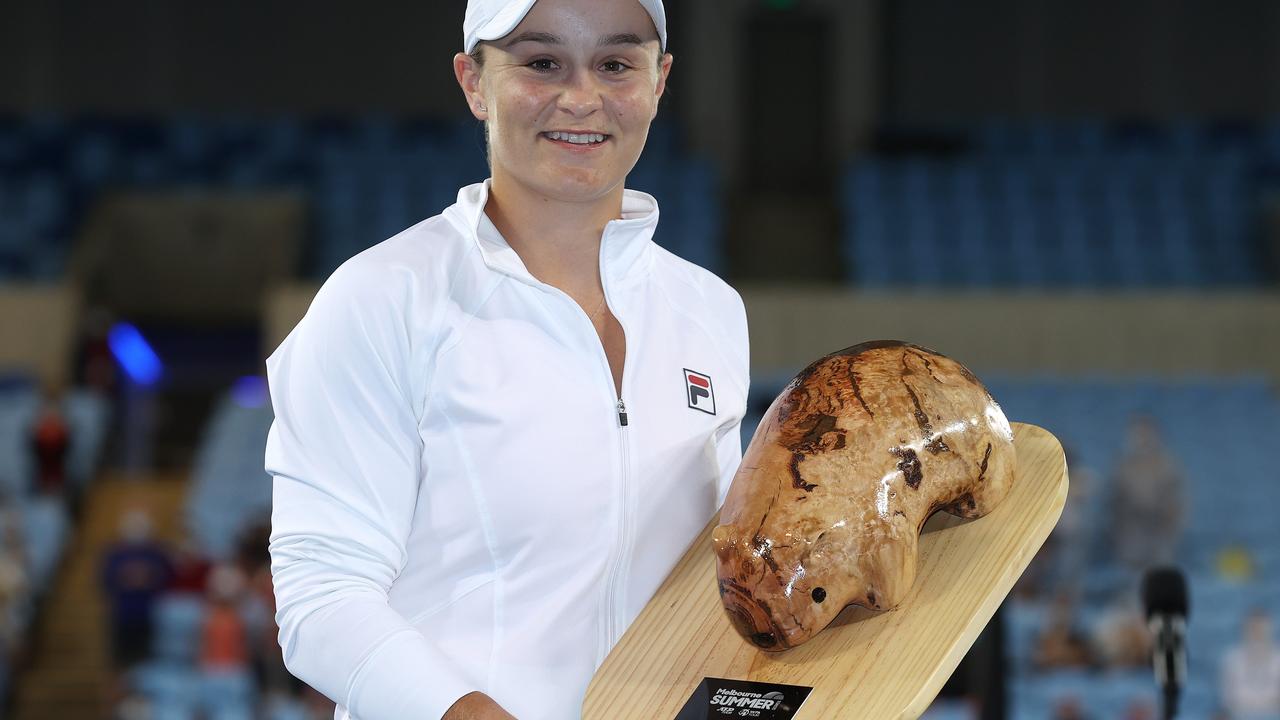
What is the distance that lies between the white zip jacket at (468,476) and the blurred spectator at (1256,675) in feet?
20.9

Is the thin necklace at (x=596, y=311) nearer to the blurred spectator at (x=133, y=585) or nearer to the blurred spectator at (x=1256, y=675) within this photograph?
the blurred spectator at (x=1256, y=675)

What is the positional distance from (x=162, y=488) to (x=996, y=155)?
24.9 feet

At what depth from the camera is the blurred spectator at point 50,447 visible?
1007 cm

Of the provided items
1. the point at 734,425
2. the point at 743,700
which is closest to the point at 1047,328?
the point at 734,425

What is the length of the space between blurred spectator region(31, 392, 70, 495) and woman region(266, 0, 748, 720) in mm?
9102

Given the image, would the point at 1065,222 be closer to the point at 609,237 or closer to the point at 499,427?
the point at 609,237

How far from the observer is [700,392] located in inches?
68.8

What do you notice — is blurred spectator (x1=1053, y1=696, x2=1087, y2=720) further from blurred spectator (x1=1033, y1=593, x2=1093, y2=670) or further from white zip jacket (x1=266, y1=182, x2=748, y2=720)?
white zip jacket (x1=266, y1=182, x2=748, y2=720)

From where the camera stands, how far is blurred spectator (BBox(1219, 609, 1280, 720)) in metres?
7.32

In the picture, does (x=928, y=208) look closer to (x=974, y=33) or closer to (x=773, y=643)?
(x=974, y=33)

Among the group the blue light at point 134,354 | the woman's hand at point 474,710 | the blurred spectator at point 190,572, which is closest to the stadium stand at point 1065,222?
the blue light at point 134,354

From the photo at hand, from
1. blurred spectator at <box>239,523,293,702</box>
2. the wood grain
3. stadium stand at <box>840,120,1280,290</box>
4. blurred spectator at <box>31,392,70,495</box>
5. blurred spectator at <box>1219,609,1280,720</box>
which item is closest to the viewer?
the wood grain

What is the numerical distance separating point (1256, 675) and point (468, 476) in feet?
21.9

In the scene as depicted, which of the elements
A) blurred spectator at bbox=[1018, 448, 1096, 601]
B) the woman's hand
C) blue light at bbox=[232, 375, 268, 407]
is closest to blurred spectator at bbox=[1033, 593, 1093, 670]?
blurred spectator at bbox=[1018, 448, 1096, 601]
